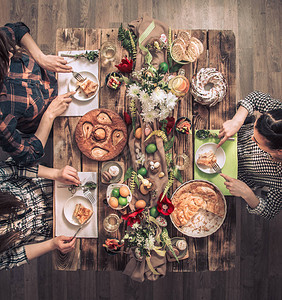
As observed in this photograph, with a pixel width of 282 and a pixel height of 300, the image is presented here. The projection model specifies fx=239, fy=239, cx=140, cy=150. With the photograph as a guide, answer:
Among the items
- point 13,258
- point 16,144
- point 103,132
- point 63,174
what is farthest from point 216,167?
point 13,258

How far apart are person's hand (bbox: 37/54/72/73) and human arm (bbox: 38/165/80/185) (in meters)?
0.68

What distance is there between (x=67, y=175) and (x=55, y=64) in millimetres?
768

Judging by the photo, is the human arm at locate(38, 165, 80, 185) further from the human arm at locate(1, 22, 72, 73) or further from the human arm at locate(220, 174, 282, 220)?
the human arm at locate(220, 174, 282, 220)

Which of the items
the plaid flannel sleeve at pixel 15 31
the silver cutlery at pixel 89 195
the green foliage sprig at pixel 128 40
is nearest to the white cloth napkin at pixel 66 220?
the silver cutlery at pixel 89 195

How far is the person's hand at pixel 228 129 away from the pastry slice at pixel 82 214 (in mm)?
998

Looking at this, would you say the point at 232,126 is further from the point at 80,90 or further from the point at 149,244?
the point at 80,90

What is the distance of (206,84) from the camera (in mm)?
1632

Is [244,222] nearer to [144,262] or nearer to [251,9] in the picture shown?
[144,262]

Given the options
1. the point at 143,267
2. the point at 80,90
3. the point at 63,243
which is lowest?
the point at 143,267

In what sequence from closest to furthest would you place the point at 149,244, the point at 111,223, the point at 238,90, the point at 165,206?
the point at 149,244 < the point at 165,206 < the point at 111,223 < the point at 238,90

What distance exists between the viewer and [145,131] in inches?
61.1

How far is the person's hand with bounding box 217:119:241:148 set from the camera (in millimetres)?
1606

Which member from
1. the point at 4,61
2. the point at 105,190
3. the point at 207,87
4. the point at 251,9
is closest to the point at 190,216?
the point at 105,190

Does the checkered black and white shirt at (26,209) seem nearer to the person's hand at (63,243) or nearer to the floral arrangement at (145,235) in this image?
the person's hand at (63,243)
